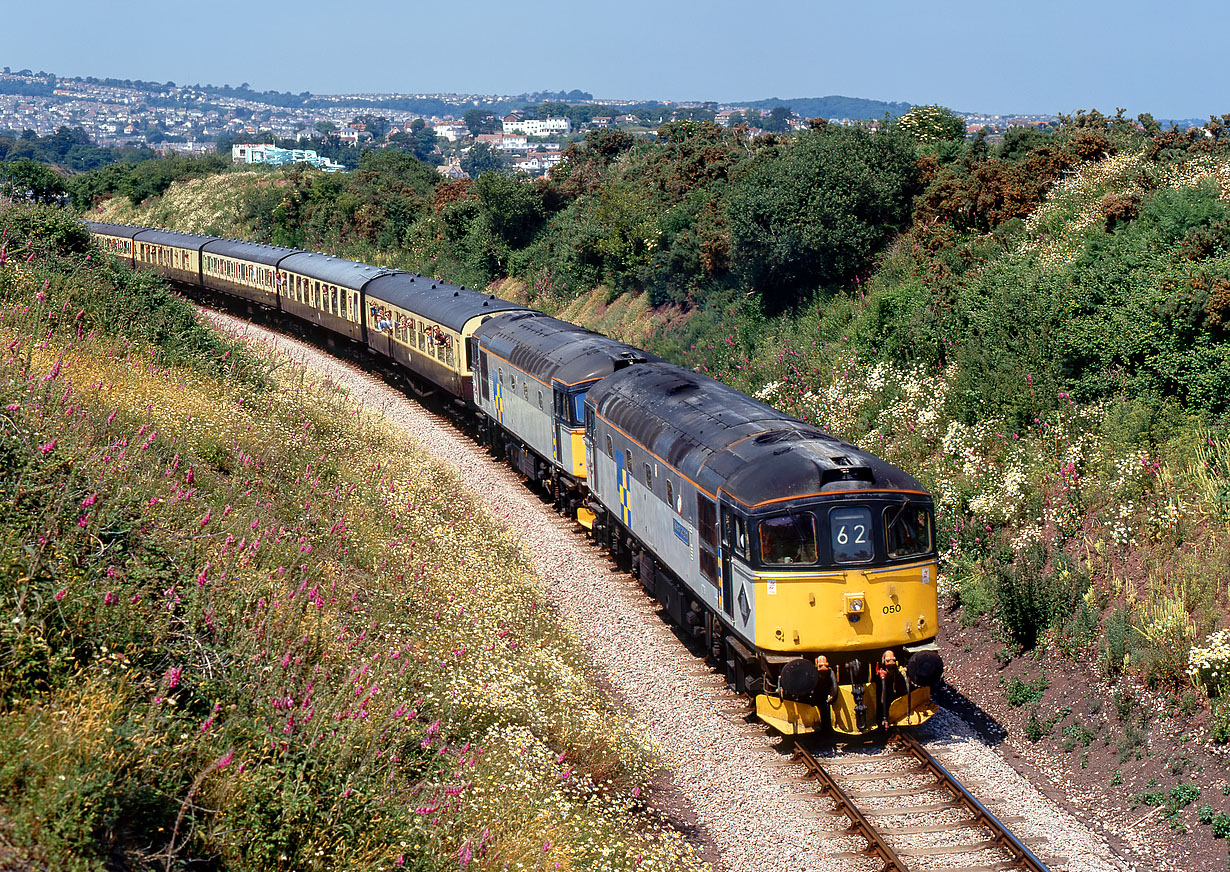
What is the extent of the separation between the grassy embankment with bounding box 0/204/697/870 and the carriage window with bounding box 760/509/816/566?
8.51 feet

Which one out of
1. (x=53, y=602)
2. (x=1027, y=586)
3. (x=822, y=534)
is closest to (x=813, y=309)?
(x=1027, y=586)

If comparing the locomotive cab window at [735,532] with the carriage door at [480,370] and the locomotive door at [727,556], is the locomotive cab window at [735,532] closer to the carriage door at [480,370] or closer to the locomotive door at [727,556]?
the locomotive door at [727,556]

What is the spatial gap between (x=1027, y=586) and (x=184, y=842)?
38.3 feet

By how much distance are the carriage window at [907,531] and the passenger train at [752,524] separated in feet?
0.05

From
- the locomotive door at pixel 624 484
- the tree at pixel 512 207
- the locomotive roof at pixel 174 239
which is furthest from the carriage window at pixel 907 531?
the locomotive roof at pixel 174 239

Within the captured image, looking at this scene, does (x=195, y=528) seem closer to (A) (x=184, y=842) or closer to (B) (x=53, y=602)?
(B) (x=53, y=602)

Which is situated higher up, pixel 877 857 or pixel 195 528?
pixel 195 528

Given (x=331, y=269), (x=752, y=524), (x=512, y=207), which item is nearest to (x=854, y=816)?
(x=752, y=524)

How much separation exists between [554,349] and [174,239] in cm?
3900

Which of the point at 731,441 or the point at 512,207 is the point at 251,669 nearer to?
the point at 731,441

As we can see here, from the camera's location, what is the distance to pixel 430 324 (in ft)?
102

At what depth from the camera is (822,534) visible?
42.4 feet

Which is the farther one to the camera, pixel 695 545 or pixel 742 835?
pixel 695 545

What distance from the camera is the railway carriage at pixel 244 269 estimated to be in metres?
45.1
